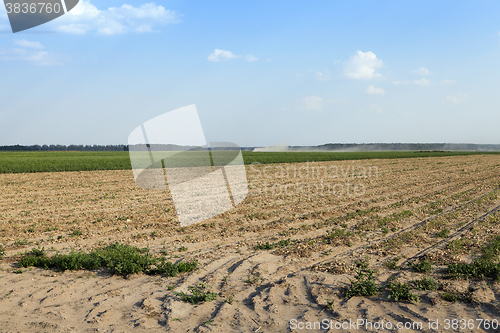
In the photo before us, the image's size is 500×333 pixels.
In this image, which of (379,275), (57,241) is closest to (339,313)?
(379,275)

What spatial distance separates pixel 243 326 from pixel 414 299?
8.73ft

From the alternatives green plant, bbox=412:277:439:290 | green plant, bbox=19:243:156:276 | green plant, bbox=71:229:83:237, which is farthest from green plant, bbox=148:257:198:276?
green plant, bbox=412:277:439:290

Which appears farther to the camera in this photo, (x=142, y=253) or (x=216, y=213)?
(x=216, y=213)

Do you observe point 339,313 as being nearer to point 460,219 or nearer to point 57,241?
point 57,241

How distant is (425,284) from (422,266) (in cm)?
91

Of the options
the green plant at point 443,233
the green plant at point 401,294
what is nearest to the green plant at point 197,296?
the green plant at point 401,294

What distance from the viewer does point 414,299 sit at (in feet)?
15.6

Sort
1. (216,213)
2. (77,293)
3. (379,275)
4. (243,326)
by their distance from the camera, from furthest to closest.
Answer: (216,213) → (379,275) → (77,293) → (243,326)

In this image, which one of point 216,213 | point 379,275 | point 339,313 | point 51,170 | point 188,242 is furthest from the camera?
point 51,170

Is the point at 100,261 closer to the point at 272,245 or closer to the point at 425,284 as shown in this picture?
the point at 272,245

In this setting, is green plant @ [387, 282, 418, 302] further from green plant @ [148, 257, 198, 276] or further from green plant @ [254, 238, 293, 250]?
green plant @ [148, 257, 198, 276]

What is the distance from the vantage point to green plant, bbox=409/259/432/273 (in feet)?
19.6

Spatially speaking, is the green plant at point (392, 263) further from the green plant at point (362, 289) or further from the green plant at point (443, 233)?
the green plant at point (443, 233)

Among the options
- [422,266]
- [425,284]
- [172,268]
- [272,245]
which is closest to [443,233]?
[422,266]
